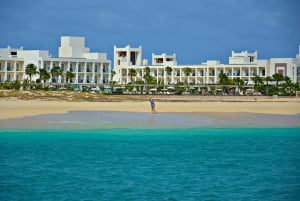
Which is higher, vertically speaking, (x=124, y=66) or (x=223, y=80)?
(x=124, y=66)

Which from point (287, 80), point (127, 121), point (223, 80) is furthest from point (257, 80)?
point (127, 121)

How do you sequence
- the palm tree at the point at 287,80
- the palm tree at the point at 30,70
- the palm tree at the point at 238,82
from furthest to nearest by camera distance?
the palm tree at the point at 238,82 < the palm tree at the point at 287,80 < the palm tree at the point at 30,70

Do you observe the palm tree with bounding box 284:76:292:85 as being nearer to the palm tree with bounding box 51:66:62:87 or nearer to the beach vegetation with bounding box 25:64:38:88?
the palm tree with bounding box 51:66:62:87

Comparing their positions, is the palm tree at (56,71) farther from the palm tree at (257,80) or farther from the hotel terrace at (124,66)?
the palm tree at (257,80)

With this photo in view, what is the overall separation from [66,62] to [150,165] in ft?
241

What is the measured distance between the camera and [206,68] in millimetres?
108062

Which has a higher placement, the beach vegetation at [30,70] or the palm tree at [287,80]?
the beach vegetation at [30,70]

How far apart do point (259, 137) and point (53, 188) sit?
1535 centimetres

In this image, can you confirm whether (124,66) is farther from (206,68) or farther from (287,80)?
(287,80)

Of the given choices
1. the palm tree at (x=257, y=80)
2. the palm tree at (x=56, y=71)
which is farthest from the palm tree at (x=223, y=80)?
the palm tree at (x=56, y=71)

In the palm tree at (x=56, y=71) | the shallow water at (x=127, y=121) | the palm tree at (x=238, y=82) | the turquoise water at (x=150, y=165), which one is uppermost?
the palm tree at (x=56, y=71)

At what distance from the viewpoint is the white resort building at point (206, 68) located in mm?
102250

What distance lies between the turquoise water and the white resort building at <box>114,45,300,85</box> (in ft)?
236

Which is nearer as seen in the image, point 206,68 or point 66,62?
point 66,62
